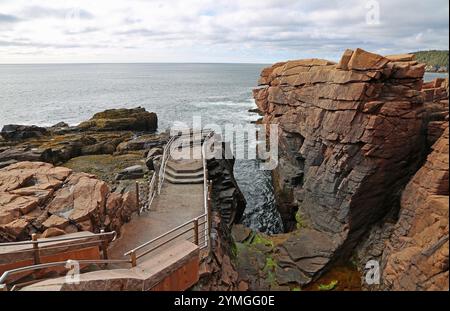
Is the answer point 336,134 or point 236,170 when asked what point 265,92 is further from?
point 336,134

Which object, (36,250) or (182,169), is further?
(182,169)

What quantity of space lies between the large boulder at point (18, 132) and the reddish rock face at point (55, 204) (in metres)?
32.1

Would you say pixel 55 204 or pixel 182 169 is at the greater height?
pixel 55 204

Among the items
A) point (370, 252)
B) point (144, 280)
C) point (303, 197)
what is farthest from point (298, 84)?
point (144, 280)

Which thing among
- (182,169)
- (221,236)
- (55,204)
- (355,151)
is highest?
(355,151)

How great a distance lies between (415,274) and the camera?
12.7 m

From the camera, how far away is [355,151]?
61.2 feet

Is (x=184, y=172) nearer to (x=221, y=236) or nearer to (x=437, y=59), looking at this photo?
A: (x=221, y=236)

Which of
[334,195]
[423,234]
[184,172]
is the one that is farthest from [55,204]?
[423,234]

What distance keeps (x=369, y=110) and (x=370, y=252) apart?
7852mm

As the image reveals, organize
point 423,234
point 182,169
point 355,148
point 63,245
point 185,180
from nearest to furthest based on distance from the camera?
point 63,245 < point 423,234 < point 355,148 < point 185,180 < point 182,169

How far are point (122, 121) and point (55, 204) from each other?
133 feet

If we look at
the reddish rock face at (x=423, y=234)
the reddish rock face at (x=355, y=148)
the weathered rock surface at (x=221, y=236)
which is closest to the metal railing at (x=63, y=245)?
the weathered rock surface at (x=221, y=236)

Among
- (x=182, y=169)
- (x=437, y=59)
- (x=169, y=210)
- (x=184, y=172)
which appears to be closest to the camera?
(x=169, y=210)
